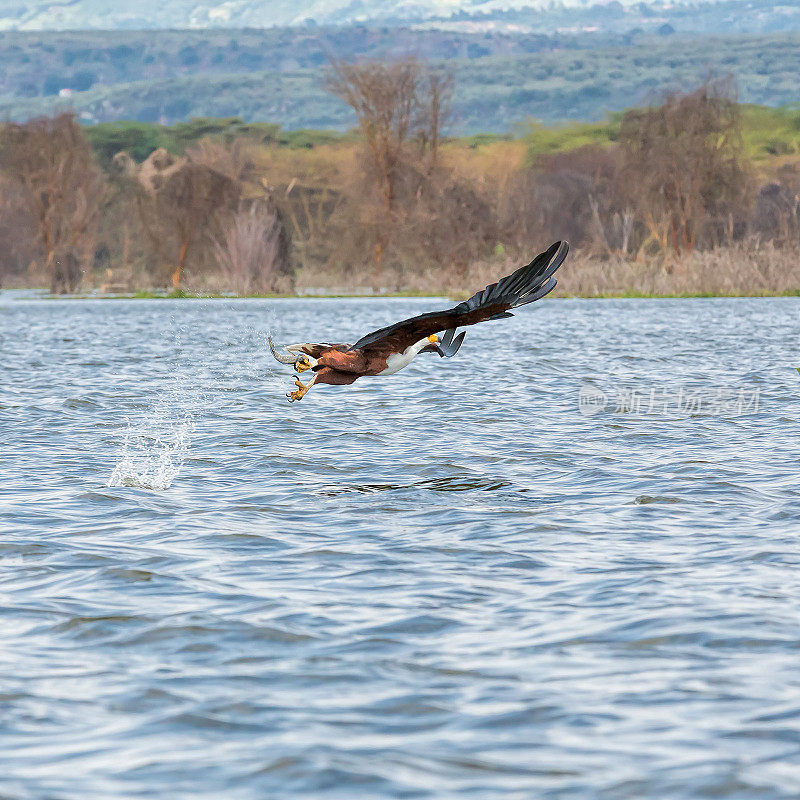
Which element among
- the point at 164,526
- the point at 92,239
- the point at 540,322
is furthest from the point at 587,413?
the point at 92,239

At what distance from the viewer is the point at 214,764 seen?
718 cm

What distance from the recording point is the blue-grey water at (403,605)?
723 centimetres

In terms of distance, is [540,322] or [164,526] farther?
[540,322]

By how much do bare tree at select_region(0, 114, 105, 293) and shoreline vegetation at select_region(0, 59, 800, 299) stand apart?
0.11 meters

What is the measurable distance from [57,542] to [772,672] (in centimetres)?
644

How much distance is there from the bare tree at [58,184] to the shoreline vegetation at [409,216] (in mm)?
107

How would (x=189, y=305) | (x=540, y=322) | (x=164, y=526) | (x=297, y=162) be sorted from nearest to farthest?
(x=164, y=526) < (x=540, y=322) < (x=189, y=305) < (x=297, y=162)

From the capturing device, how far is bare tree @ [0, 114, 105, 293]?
79.9 m

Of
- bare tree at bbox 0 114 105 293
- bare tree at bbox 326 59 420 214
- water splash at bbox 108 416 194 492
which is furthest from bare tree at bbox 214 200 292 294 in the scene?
water splash at bbox 108 416 194 492

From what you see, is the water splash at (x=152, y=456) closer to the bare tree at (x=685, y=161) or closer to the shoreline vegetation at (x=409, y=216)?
the shoreline vegetation at (x=409, y=216)

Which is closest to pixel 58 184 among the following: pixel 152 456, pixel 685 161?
pixel 685 161

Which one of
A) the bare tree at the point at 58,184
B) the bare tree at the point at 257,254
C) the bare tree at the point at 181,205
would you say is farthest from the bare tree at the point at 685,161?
the bare tree at the point at 58,184

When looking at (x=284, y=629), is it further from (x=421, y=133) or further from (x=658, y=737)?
(x=421, y=133)

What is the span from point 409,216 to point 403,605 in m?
67.6
